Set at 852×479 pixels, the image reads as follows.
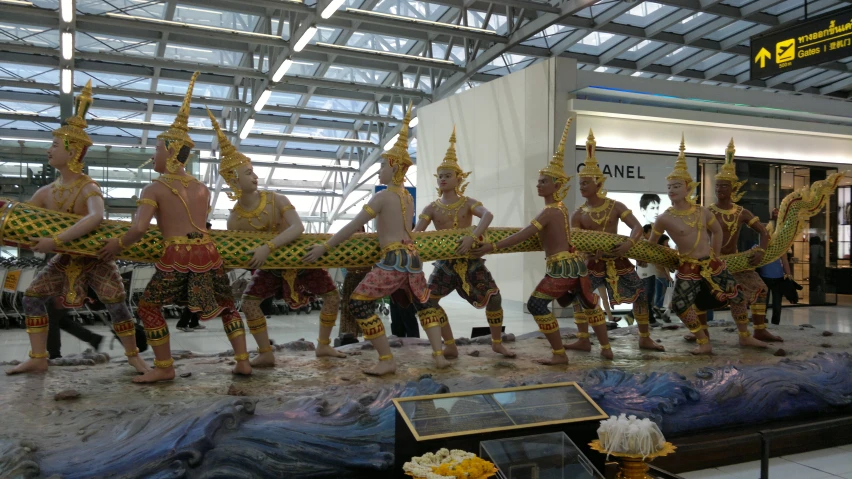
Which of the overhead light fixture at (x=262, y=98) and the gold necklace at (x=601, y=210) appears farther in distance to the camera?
the overhead light fixture at (x=262, y=98)

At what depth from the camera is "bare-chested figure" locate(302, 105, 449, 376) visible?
3.79 meters

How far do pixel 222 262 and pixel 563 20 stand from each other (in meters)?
8.46

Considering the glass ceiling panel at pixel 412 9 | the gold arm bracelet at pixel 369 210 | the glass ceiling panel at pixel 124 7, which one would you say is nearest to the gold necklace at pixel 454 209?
the gold arm bracelet at pixel 369 210

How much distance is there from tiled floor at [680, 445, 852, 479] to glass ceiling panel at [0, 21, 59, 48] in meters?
11.4

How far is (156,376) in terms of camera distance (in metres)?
3.57

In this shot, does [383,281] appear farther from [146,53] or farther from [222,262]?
[146,53]

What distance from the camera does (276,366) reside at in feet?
13.6

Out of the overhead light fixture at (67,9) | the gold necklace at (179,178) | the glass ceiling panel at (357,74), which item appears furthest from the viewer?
the glass ceiling panel at (357,74)

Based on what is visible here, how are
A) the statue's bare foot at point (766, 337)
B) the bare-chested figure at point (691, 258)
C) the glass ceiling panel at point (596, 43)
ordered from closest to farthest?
the bare-chested figure at point (691, 258)
the statue's bare foot at point (766, 337)
the glass ceiling panel at point (596, 43)

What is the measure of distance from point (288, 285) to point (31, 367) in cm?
148

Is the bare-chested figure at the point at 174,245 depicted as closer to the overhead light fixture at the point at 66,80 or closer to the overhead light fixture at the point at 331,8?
the overhead light fixture at the point at 331,8

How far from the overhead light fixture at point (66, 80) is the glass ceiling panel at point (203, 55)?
2.04 metres

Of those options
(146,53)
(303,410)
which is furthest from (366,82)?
(303,410)

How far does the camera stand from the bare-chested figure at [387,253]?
379 centimetres
